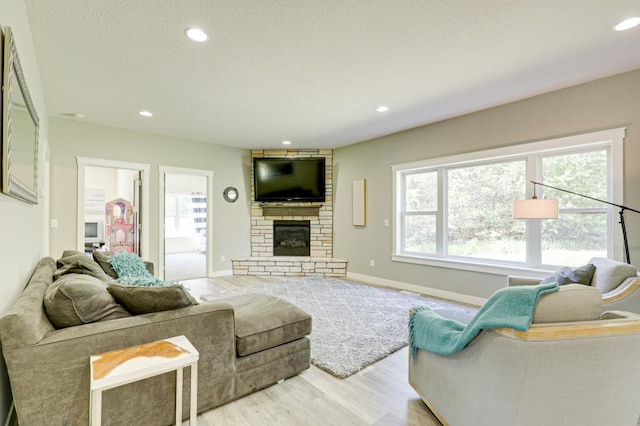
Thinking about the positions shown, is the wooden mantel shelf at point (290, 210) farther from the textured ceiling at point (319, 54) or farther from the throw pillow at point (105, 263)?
the throw pillow at point (105, 263)

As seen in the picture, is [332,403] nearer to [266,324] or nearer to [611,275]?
[266,324]

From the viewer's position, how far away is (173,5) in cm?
187

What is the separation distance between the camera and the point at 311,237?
6062mm

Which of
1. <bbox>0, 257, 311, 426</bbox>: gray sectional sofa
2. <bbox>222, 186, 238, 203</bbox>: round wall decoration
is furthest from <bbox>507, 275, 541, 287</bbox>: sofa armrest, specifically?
<bbox>222, 186, 238, 203</bbox>: round wall decoration

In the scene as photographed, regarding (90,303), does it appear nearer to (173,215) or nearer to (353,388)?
(353,388)

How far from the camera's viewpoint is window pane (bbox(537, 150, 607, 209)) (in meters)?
3.02

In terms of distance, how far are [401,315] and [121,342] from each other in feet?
9.28

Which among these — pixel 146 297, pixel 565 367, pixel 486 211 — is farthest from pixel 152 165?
pixel 565 367

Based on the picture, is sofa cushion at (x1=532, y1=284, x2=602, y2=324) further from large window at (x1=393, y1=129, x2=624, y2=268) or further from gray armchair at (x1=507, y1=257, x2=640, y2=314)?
large window at (x1=393, y1=129, x2=624, y2=268)

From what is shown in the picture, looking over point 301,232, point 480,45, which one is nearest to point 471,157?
point 480,45

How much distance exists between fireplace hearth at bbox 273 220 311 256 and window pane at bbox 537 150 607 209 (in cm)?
402

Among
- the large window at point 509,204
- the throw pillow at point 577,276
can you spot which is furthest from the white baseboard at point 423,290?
the throw pillow at point 577,276

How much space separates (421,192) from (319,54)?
9.73 feet

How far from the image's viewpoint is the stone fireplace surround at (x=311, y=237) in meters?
5.80
